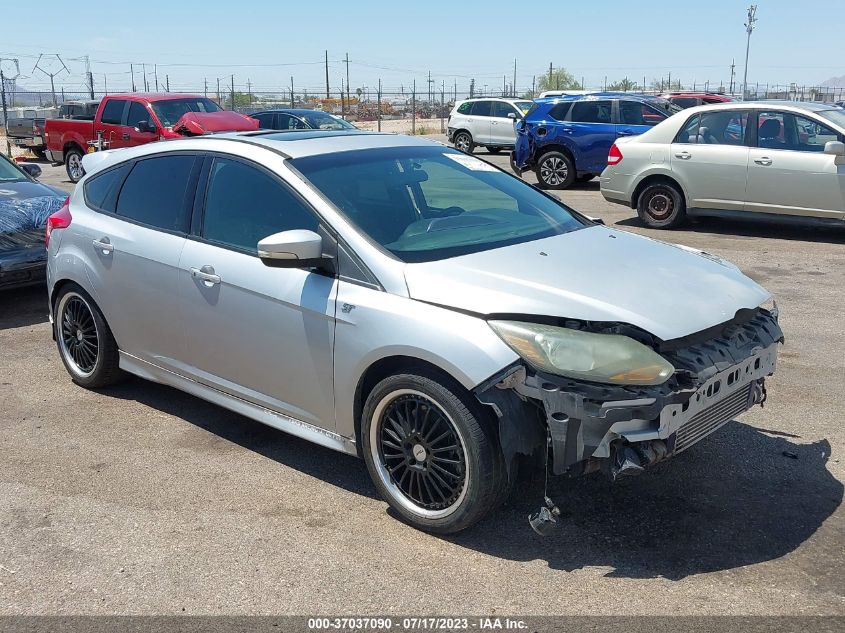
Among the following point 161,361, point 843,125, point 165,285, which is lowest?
point 161,361

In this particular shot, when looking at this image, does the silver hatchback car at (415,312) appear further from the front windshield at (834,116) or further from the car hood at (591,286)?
the front windshield at (834,116)

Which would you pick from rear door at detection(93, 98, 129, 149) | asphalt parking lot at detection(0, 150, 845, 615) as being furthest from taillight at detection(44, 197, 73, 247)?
rear door at detection(93, 98, 129, 149)

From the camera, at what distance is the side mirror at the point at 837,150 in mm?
10203

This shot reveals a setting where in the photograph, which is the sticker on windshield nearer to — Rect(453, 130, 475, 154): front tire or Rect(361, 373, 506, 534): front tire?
Rect(361, 373, 506, 534): front tire

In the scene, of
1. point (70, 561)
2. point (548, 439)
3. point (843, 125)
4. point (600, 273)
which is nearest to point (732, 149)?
point (843, 125)

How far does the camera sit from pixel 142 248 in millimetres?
5008

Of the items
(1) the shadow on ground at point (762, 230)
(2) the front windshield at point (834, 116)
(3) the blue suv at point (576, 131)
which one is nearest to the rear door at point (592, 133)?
(3) the blue suv at point (576, 131)

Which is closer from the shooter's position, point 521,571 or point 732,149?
point 521,571

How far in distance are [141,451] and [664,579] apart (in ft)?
9.39

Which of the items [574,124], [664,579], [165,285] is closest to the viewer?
[664,579]

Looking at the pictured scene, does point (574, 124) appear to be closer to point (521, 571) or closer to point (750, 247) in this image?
point (750, 247)

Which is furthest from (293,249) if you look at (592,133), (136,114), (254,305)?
(136,114)

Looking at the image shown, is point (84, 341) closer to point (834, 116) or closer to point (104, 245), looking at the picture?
point (104, 245)

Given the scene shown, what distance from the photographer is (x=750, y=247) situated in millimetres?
10570
